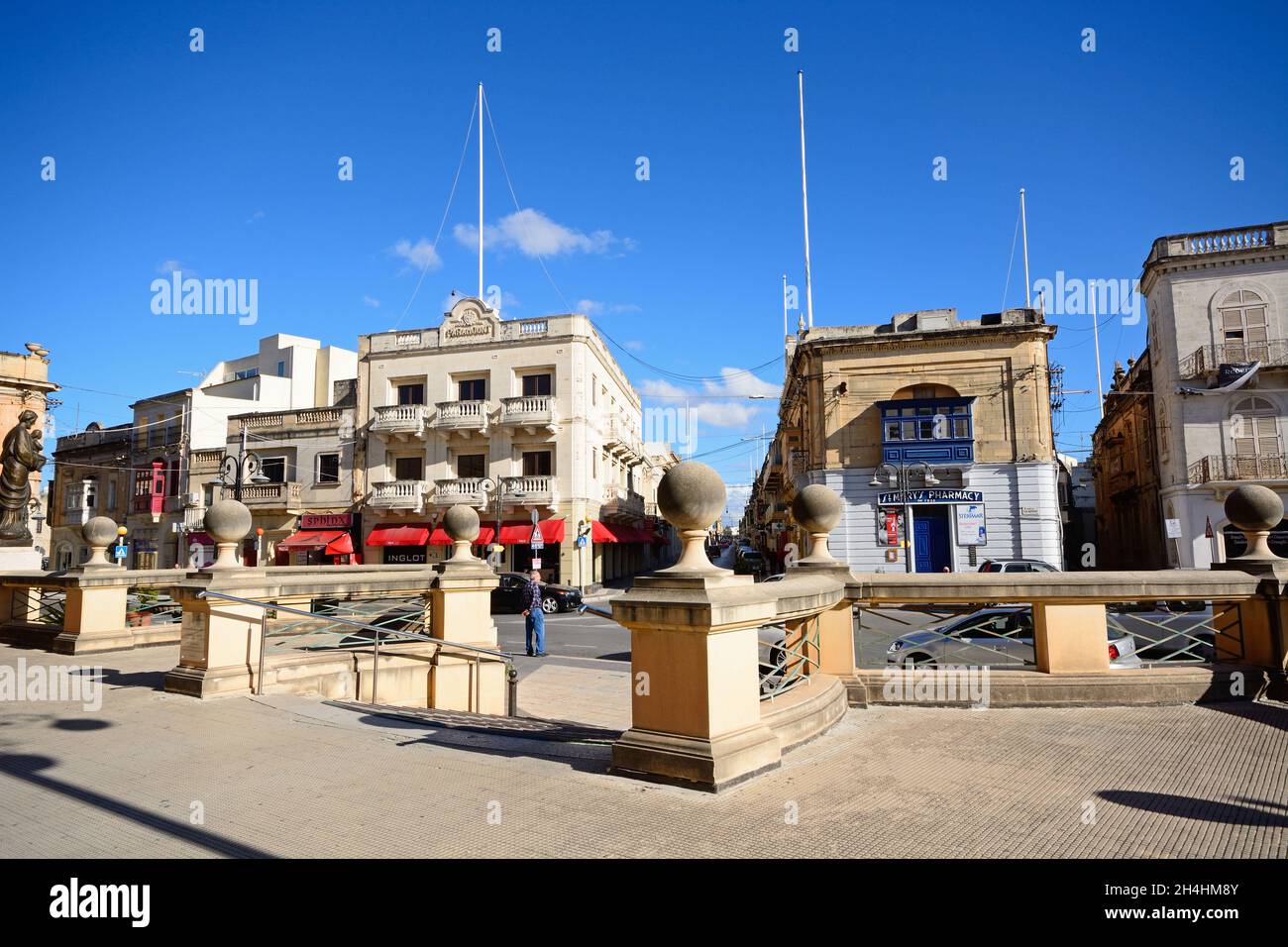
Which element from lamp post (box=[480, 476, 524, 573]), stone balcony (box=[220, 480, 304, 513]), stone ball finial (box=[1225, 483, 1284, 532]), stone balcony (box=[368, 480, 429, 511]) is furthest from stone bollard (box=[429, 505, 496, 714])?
stone balcony (box=[220, 480, 304, 513])

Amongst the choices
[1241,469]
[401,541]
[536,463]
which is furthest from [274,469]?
[1241,469]

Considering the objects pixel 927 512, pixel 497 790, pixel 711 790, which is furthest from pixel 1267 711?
pixel 927 512

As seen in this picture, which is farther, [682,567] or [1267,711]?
[1267,711]

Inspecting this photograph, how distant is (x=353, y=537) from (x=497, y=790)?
104 ft

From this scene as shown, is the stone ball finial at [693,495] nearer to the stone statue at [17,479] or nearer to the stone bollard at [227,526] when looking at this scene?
the stone bollard at [227,526]

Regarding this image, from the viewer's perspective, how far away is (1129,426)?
37062 mm

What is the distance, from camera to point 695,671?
14.4 ft

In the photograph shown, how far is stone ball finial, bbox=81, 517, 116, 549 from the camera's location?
11312mm

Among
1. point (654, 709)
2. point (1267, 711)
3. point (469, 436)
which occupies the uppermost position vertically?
point (469, 436)

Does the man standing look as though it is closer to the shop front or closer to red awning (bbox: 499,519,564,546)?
red awning (bbox: 499,519,564,546)

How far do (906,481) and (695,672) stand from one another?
25769 millimetres

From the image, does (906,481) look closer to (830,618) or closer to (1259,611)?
(1259,611)
